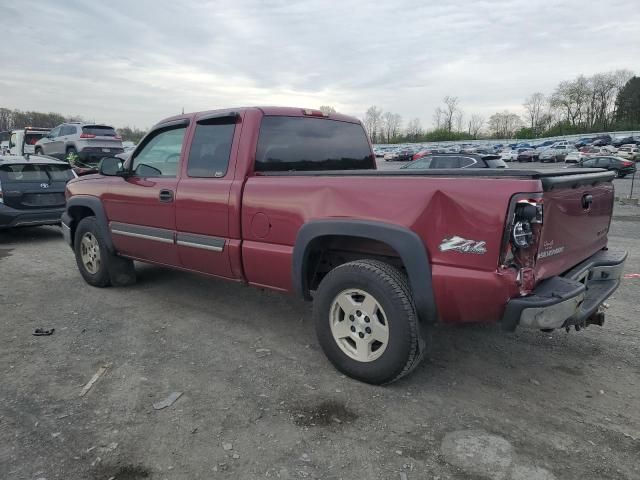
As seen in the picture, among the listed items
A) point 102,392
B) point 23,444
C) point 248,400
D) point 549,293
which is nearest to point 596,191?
point 549,293

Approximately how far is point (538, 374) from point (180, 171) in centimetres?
337

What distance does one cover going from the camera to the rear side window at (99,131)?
18.3m

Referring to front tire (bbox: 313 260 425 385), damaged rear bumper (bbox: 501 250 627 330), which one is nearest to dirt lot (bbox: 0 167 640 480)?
front tire (bbox: 313 260 425 385)

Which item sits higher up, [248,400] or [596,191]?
[596,191]

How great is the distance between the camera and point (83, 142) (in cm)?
1805

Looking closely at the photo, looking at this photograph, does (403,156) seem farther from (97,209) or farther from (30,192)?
(97,209)

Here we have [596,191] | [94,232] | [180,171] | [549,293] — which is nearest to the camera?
[549,293]

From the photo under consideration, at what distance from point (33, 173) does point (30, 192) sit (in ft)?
1.61

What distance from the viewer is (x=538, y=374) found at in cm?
348

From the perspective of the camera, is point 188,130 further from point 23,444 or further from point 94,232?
point 23,444

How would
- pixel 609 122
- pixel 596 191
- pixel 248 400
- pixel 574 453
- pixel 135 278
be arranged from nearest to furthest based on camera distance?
1. pixel 574 453
2. pixel 248 400
3. pixel 596 191
4. pixel 135 278
5. pixel 609 122

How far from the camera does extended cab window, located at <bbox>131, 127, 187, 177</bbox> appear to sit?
4.54 metres

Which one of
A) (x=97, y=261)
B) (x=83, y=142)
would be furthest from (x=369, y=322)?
(x=83, y=142)

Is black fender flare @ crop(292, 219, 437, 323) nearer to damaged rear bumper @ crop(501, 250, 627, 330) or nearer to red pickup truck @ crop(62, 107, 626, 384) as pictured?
red pickup truck @ crop(62, 107, 626, 384)
